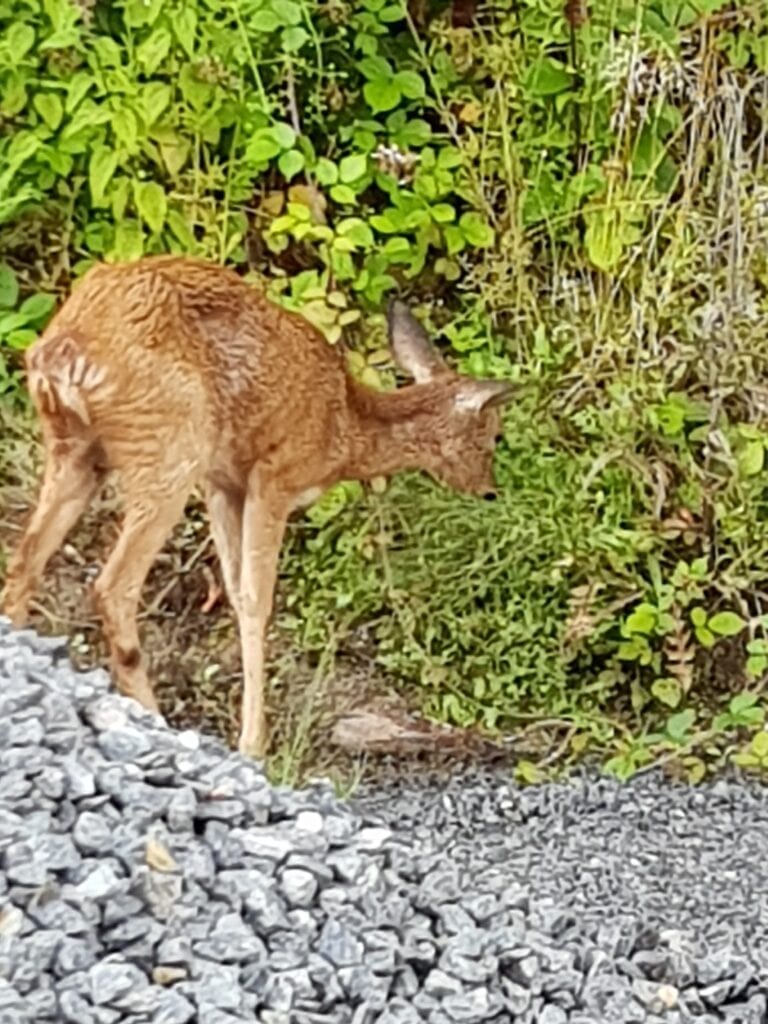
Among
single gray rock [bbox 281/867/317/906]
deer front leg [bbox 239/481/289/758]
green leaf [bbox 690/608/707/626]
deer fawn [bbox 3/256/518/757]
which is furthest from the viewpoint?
green leaf [bbox 690/608/707/626]

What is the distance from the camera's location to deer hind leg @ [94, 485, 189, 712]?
472cm

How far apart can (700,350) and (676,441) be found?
251 millimetres

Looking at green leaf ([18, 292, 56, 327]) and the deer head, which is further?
green leaf ([18, 292, 56, 327])

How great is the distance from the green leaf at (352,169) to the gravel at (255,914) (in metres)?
1.73

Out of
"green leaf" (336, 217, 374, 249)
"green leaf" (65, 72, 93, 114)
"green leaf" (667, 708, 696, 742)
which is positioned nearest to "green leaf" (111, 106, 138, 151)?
"green leaf" (65, 72, 93, 114)

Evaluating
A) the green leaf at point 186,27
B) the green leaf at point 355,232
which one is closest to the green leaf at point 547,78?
the green leaf at point 355,232

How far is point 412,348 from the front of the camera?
544 centimetres

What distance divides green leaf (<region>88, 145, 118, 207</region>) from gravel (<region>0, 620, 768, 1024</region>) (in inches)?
65.0

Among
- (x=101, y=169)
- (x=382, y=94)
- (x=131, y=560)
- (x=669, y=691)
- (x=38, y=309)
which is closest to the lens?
(x=131, y=560)

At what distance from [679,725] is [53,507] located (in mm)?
1664

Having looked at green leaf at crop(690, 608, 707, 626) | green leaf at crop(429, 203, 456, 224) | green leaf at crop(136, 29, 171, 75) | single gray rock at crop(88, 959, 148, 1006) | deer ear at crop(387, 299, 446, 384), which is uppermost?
green leaf at crop(136, 29, 171, 75)

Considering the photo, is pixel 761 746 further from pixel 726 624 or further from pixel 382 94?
pixel 382 94

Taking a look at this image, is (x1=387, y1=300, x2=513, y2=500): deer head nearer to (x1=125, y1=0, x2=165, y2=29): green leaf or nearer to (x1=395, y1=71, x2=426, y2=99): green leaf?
(x1=395, y1=71, x2=426, y2=99): green leaf

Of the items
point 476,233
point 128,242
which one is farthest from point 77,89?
point 476,233
